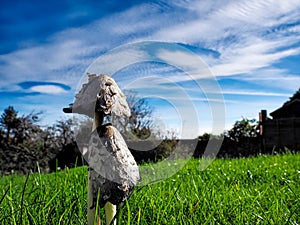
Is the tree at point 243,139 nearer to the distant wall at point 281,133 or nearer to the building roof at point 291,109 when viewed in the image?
the distant wall at point 281,133

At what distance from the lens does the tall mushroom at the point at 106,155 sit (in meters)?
1.88

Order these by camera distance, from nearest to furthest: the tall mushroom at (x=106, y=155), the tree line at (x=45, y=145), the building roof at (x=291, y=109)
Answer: the tall mushroom at (x=106, y=155) → the tree line at (x=45, y=145) → the building roof at (x=291, y=109)

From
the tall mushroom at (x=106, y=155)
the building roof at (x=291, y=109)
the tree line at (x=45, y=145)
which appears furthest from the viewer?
the building roof at (x=291, y=109)

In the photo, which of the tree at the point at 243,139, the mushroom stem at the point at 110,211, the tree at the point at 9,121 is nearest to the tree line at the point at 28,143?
the tree at the point at 9,121

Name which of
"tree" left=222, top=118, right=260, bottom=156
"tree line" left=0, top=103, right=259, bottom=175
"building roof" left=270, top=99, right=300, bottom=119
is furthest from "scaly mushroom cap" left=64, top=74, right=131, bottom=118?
"building roof" left=270, top=99, right=300, bottom=119

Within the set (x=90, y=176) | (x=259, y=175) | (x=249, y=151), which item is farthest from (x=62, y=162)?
(x=90, y=176)

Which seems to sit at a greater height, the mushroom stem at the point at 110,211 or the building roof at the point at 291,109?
Answer: the building roof at the point at 291,109

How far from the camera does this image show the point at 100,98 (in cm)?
188

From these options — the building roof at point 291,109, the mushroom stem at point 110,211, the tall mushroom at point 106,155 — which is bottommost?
the mushroom stem at point 110,211

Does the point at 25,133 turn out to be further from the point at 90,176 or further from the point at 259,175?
the point at 90,176

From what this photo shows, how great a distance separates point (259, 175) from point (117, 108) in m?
4.57

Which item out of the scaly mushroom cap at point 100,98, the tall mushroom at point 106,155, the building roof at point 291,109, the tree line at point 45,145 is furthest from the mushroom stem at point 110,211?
the building roof at point 291,109

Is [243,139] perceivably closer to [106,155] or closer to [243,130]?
[243,130]

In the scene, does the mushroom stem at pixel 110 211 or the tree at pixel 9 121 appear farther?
the tree at pixel 9 121
